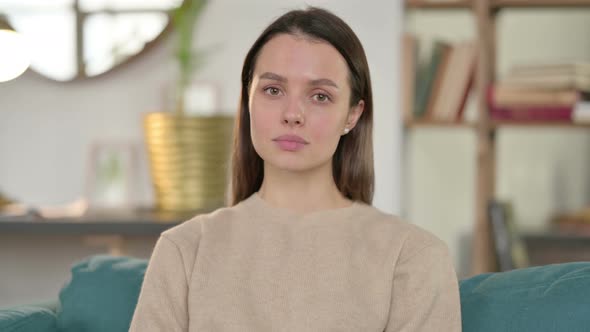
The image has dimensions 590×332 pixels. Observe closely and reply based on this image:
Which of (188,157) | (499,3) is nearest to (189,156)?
(188,157)

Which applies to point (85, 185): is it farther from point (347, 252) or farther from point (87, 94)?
point (347, 252)

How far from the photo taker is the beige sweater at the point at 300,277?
132 centimetres

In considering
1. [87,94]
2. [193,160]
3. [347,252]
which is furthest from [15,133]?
[347,252]

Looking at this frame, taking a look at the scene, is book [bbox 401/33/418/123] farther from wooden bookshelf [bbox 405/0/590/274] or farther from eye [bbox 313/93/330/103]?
eye [bbox 313/93/330/103]

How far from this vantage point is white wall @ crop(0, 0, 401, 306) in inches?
111

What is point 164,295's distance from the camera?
1.36 m

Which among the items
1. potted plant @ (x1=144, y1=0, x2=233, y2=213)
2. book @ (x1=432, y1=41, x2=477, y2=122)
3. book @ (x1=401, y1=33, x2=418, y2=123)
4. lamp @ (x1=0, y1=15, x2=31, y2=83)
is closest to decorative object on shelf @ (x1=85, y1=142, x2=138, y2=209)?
potted plant @ (x1=144, y1=0, x2=233, y2=213)

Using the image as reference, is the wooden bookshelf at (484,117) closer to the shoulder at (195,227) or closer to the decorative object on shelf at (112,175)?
the decorative object on shelf at (112,175)

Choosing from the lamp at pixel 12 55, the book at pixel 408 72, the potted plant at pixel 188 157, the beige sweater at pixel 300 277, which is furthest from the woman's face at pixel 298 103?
the lamp at pixel 12 55

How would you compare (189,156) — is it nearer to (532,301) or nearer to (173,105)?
(173,105)

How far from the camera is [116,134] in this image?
3039mm

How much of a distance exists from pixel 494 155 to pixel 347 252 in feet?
5.87

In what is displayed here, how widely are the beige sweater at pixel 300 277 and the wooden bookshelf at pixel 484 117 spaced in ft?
5.23

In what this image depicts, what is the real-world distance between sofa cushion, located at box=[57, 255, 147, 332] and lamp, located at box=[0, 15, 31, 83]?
1481 mm
